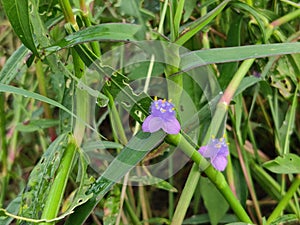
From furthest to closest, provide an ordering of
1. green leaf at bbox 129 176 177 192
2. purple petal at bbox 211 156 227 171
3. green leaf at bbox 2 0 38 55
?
green leaf at bbox 129 176 177 192 → purple petal at bbox 211 156 227 171 → green leaf at bbox 2 0 38 55

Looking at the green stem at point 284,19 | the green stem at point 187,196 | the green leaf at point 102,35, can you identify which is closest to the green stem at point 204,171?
the green stem at point 187,196

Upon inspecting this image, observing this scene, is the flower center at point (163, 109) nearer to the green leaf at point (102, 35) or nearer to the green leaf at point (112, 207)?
the green leaf at point (102, 35)

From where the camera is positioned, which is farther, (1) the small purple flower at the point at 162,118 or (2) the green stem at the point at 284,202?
(2) the green stem at the point at 284,202

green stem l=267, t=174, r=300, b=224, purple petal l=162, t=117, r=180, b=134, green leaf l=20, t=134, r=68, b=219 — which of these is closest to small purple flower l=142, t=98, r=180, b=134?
purple petal l=162, t=117, r=180, b=134

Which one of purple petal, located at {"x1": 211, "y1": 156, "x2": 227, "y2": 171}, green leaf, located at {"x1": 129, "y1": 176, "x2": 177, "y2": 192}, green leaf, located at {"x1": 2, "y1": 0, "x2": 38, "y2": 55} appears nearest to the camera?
green leaf, located at {"x1": 2, "y1": 0, "x2": 38, "y2": 55}

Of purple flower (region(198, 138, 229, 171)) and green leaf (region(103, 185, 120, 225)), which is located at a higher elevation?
purple flower (region(198, 138, 229, 171))

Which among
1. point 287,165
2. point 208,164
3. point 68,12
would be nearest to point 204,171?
point 208,164

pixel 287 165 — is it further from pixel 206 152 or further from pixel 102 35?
pixel 102 35

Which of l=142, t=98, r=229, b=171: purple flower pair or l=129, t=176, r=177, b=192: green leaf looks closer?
l=142, t=98, r=229, b=171: purple flower pair

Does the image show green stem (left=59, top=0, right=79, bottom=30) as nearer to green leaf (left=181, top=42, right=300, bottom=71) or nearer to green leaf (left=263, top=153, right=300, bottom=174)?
green leaf (left=181, top=42, right=300, bottom=71)
